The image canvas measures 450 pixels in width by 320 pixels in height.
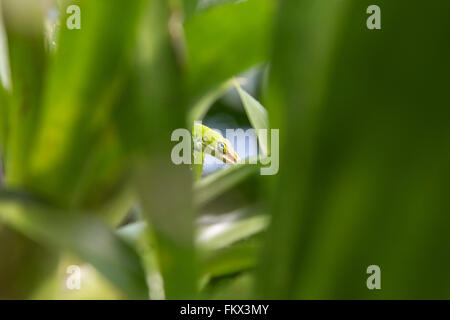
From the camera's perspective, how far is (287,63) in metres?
0.22

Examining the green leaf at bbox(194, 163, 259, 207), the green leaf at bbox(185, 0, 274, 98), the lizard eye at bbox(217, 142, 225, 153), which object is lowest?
the green leaf at bbox(194, 163, 259, 207)

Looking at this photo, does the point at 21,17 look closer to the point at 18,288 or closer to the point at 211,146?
the point at 18,288

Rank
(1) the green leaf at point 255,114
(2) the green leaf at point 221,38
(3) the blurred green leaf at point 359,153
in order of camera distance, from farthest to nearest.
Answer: (1) the green leaf at point 255,114, (2) the green leaf at point 221,38, (3) the blurred green leaf at point 359,153

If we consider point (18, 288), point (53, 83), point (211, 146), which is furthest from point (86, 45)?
point (211, 146)

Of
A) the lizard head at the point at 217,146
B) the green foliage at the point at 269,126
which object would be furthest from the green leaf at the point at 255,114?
the green foliage at the point at 269,126

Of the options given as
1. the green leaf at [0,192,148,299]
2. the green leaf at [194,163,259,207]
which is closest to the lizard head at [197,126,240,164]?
the green leaf at [194,163,259,207]

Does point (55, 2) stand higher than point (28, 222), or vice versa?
point (55, 2)

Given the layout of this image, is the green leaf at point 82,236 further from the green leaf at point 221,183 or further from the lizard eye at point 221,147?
the lizard eye at point 221,147

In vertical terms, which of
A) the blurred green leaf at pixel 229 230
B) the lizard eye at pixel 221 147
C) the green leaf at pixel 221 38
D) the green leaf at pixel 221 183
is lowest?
the blurred green leaf at pixel 229 230

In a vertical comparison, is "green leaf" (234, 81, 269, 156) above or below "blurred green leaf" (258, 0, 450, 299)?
above

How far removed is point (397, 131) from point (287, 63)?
5 centimetres

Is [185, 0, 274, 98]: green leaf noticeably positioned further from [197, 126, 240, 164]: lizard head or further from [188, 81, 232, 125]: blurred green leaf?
[197, 126, 240, 164]: lizard head

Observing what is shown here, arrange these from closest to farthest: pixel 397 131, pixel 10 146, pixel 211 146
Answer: pixel 397 131 < pixel 10 146 < pixel 211 146

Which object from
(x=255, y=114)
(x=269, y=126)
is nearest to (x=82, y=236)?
(x=269, y=126)
